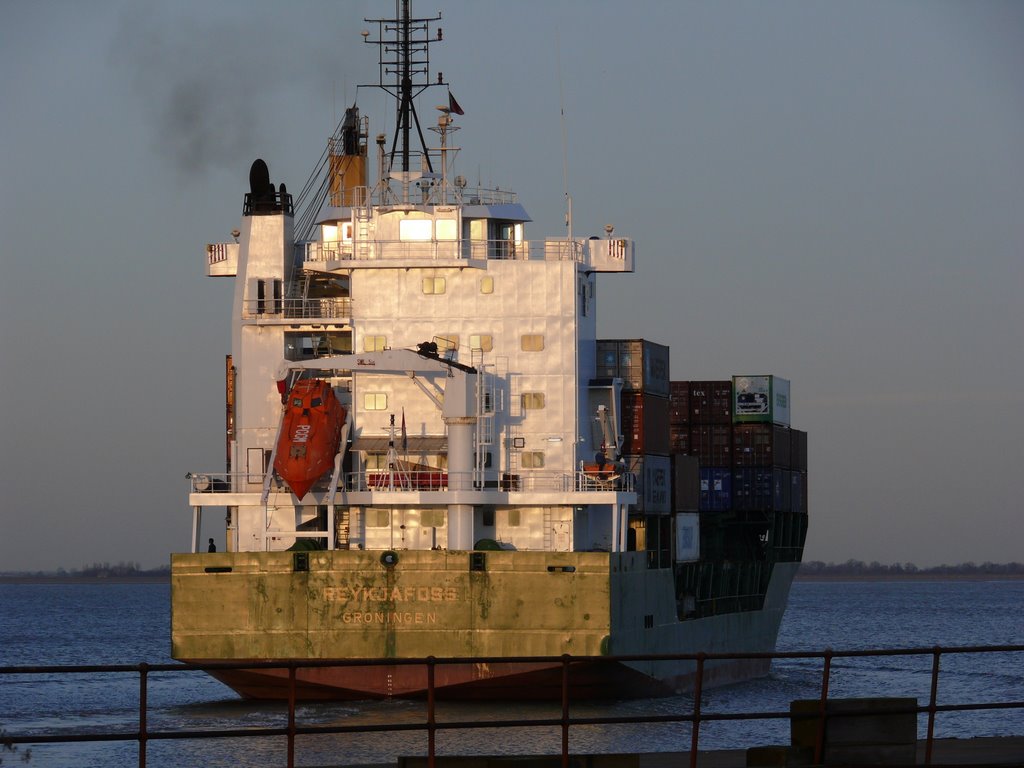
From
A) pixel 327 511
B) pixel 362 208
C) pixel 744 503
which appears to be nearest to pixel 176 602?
pixel 327 511

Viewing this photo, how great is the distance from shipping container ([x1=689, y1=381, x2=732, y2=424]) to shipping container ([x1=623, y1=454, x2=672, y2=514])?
8.85m

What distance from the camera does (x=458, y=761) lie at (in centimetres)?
1427

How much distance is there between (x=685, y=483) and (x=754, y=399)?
8237 mm

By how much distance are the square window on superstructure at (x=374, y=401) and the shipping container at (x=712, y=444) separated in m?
15.5

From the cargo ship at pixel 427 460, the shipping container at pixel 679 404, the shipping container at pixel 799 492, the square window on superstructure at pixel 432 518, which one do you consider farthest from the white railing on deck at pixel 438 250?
the shipping container at pixel 799 492

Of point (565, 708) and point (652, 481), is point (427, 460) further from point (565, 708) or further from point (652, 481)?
point (565, 708)

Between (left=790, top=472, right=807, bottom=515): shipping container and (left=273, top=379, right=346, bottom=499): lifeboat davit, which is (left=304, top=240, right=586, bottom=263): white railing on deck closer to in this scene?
(left=273, top=379, right=346, bottom=499): lifeboat davit

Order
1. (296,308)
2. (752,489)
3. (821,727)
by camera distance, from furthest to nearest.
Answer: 1. (752,489)
2. (296,308)
3. (821,727)

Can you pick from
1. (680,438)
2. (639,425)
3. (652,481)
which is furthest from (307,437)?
(680,438)

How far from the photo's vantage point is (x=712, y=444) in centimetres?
4709

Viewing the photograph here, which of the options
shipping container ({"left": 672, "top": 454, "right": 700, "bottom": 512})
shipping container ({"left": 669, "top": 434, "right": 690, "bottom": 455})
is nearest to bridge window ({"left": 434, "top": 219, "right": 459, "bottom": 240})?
shipping container ({"left": 672, "top": 454, "right": 700, "bottom": 512})

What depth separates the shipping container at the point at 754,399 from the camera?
47.1 meters

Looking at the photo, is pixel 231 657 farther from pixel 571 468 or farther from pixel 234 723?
pixel 571 468

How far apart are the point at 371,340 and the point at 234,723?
7690 mm
